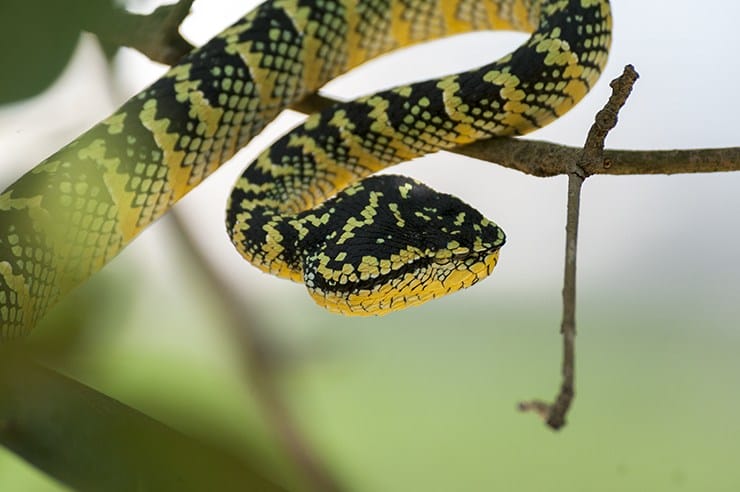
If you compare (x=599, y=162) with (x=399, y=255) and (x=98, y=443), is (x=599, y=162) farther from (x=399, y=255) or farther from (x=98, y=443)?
(x=98, y=443)

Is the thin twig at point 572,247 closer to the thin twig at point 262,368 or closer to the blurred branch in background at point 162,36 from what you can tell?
the thin twig at point 262,368

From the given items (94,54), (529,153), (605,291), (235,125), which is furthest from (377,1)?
(94,54)

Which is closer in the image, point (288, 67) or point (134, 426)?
point (134, 426)

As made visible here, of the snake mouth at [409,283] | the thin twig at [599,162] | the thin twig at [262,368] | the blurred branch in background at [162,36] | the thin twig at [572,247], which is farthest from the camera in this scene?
the blurred branch in background at [162,36]

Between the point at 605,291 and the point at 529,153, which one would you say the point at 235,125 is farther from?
the point at 605,291

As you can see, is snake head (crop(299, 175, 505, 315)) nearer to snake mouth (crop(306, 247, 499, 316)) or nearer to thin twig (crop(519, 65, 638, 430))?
snake mouth (crop(306, 247, 499, 316))

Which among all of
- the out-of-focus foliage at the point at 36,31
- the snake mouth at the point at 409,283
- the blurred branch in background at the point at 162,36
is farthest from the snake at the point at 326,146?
the out-of-focus foliage at the point at 36,31
